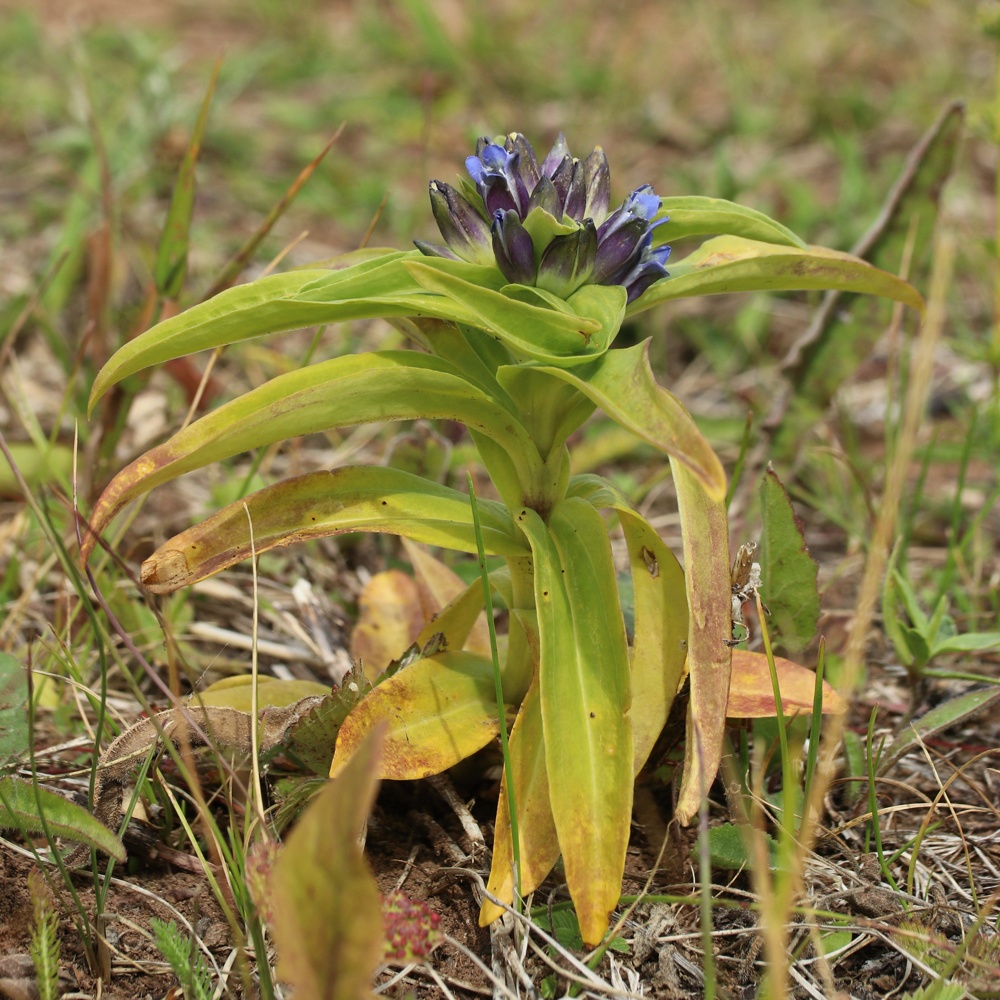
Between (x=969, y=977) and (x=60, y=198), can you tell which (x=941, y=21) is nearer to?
(x=60, y=198)

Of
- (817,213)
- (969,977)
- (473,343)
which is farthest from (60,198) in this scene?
(969,977)

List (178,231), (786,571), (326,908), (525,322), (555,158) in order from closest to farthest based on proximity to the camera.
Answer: (326,908)
(525,322)
(555,158)
(786,571)
(178,231)

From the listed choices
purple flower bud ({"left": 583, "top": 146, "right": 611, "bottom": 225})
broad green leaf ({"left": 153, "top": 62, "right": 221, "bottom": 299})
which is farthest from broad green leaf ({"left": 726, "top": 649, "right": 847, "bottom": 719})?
broad green leaf ({"left": 153, "top": 62, "right": 221, "bottom": 299})

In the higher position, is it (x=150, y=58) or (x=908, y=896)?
(x=150, y=58)

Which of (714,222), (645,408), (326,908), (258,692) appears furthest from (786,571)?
(326,908)

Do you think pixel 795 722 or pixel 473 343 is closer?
pixel 473 343

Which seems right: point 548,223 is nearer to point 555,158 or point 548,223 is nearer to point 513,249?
point 513,249

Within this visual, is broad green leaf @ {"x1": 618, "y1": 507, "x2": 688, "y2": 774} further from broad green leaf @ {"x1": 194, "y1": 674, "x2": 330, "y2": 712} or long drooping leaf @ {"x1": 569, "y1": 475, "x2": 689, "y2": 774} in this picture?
broad green leaf @ {"x1": 194, "y1": 674, "x2": 330, "y2": 712}
